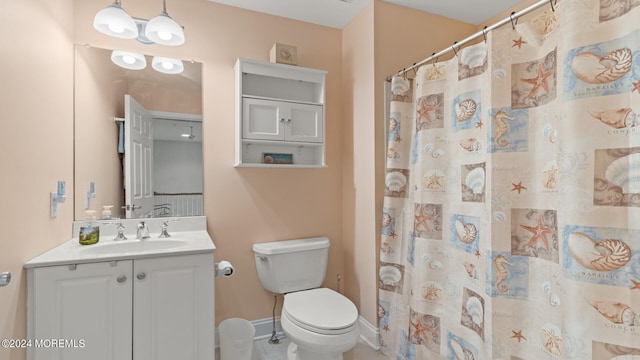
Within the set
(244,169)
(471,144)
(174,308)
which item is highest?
(471,144)

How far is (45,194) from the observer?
4.93 ft

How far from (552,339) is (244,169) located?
190 cm

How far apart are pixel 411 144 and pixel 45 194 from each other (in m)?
1.98

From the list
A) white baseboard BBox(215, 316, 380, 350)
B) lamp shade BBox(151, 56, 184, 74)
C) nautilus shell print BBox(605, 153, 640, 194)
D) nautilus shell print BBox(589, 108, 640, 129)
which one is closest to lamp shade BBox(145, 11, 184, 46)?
lamp shade BBox(151, 56, 184, 74)

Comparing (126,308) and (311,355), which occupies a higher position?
(126,308)

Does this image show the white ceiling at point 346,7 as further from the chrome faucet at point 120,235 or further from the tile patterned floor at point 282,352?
the tile patterned floor at point 282,352

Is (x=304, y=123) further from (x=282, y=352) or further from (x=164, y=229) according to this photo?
(x=282, y=352)

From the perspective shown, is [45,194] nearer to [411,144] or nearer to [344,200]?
[344,200]

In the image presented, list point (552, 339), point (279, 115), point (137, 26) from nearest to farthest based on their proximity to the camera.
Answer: point (552, 339) → point (137, 26) → point (279, 115)

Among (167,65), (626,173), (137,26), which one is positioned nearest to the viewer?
(626,173)

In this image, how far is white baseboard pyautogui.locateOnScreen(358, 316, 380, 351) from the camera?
210cm

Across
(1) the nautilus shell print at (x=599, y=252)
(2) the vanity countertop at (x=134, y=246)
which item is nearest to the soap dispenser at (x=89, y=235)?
(2) the vanity countertop at (x=134, y=246)

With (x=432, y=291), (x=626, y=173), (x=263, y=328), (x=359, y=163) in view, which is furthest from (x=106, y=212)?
(x=626, y=173)

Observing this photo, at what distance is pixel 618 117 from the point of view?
1.05 metres
